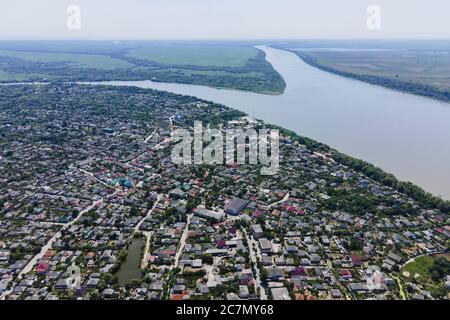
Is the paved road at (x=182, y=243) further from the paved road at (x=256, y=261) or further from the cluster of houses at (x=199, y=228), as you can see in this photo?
the paved road at (x=256, y=261)

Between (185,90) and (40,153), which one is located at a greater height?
(185,90)

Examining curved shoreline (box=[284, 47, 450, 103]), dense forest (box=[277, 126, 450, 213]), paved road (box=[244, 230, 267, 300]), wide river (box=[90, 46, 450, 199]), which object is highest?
curved shoreline (box=[284, 47, 450, 103])

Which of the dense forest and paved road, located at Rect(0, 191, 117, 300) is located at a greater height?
the dense forest

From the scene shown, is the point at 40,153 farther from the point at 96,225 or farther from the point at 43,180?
the point at 96,225

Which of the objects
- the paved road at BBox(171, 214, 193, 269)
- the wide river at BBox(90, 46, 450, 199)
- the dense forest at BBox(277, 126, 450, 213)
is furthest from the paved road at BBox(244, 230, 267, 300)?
the wide river at BBox(90, 46, 450, 199)

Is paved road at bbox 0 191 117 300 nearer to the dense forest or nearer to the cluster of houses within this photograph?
the cluster of houses

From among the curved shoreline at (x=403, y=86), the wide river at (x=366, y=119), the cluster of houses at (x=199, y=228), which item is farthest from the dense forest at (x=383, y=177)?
the curved shoreline at (x=403, y=86)

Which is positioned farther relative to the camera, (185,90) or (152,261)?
(185,90)

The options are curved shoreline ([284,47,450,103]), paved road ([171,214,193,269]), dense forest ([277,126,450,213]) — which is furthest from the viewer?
curved shoreline ([284,47,450,103])
